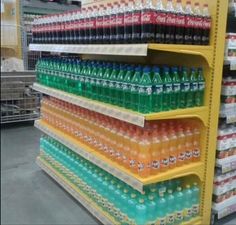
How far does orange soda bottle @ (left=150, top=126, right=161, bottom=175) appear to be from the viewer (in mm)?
2047

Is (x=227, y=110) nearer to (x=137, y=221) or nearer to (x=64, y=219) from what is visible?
(x=137, y=221)

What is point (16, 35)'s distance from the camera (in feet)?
14.0

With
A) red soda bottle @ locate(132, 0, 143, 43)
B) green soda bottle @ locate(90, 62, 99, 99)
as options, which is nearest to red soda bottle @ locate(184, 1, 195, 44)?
red soda bottle @ locate(132, 0, 143, 43)

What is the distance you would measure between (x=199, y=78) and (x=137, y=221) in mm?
1085

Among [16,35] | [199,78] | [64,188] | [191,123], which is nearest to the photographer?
[199,78]

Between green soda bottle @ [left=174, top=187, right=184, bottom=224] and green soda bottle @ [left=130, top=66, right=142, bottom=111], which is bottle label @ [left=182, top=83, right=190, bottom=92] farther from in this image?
green soda bottle @ [left=174, top=187, right=184, bottom=224]

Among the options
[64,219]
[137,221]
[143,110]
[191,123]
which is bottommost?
[64,219]

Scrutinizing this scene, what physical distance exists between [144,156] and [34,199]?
1.37 m

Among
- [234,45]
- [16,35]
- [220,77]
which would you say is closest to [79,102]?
[220,77]

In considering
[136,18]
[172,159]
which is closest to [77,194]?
[172,159]

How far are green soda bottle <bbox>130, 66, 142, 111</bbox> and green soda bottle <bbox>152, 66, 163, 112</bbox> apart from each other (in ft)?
0.33

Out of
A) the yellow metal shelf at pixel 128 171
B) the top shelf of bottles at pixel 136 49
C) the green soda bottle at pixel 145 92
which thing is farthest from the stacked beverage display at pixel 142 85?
the yellow metal shelf at pixel 128 171

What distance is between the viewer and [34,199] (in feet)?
9.35

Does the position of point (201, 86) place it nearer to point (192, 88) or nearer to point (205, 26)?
point (192, 88)
